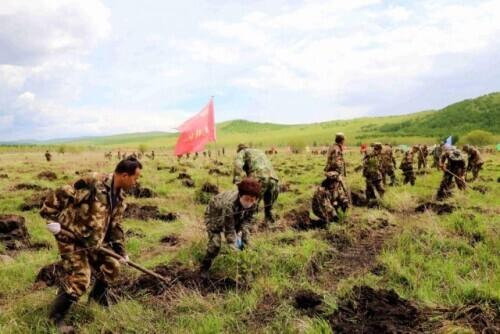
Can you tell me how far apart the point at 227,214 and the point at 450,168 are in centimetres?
874

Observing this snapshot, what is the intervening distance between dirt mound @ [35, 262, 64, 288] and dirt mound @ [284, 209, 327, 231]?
4295 mm

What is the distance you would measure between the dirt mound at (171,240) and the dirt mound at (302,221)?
2.19 metres

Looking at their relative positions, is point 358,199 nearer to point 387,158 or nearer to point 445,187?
point 445,187

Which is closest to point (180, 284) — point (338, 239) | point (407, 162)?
point (338, 239)

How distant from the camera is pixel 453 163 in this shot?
12.2 meters

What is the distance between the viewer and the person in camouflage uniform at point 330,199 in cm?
856

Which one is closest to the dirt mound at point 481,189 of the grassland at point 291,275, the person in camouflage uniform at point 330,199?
the grassland at point 291,275

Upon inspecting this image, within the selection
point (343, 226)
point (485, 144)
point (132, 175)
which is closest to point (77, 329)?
point (132, 175)

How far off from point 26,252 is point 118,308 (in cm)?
375

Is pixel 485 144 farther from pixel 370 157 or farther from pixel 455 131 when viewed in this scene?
pixel 370 157

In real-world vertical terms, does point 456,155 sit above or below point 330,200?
above

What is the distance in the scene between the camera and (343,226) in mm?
7832

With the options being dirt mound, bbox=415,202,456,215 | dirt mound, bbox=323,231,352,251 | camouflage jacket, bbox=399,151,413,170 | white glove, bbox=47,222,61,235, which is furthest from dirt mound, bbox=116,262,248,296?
camouflage jacket, bbox=399,151,413,170

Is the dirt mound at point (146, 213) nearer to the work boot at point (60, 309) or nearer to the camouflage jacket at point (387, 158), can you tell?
the work boot at point (60, 309)
